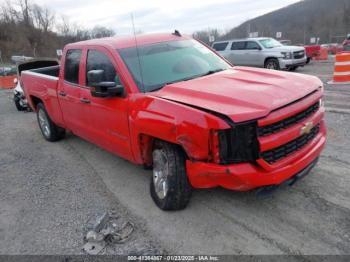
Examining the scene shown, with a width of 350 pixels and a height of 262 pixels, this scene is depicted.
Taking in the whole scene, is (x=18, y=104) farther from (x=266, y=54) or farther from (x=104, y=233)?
(x=266, y=54)

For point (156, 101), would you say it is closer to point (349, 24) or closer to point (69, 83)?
point (69, 83)

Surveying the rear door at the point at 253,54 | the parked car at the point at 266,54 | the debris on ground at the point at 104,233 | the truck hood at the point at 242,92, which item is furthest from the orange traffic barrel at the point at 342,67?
the debris on ground at the point at 104,233

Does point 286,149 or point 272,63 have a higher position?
point 286,149

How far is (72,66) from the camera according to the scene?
208 inches

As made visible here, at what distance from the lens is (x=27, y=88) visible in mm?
7383

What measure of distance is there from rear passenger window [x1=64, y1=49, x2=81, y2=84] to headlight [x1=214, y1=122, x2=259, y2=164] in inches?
116

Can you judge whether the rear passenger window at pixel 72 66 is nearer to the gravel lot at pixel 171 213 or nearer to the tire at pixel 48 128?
the gravel lot at pixel 171 213

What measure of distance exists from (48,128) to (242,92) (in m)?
4.97

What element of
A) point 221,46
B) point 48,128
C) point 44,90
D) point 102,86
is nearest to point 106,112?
point 102,86

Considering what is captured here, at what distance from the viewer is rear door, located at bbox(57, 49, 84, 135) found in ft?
16.7

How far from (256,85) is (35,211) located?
10.1ft

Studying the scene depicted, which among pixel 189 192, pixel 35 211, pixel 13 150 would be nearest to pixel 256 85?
pixel 189 192

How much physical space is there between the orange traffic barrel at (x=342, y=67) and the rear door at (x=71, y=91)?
890 centimetres

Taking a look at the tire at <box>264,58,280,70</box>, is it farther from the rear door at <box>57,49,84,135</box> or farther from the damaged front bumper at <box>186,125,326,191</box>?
the damaged front bumper at <box>186,125,326,191</box>
